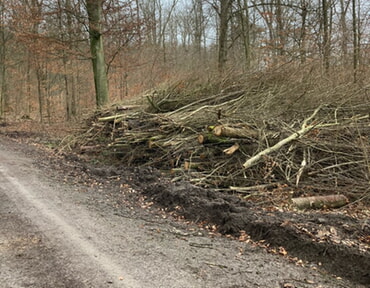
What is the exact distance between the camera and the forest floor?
3.83 m

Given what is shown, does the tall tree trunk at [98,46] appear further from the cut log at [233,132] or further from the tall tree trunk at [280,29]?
the tall tree trunk at [280,29]

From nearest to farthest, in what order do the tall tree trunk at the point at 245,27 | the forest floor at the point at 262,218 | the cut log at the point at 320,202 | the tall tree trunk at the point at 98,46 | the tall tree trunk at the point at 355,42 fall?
the forest floor at the point at 262,218 < the cut log at the point at 320,202 < the tall tree trunk at the point at 355,42 < the tall tree trunk at the point at 98,46 < the tall tree trunk at the point at 245,27

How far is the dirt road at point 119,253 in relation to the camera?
129 inches

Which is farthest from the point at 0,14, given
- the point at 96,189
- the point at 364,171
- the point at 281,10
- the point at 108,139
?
the point at 364,171

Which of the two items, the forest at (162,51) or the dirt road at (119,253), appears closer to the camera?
the dirt road at (119,253)

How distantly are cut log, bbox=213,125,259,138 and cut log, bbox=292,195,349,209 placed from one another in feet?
7.19

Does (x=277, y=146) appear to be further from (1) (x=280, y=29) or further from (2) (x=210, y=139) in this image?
(1) (x=280, y=29)

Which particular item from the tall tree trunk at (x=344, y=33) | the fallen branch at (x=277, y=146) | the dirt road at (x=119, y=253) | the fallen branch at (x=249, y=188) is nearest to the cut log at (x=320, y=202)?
the fallen branch at (x=249, y=188)

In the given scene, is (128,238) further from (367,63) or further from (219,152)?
(367,63)

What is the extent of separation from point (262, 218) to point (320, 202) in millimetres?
1475

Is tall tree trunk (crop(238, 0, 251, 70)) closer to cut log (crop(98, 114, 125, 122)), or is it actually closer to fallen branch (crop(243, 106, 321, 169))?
cut log (crop(98, 114, 125, 122))

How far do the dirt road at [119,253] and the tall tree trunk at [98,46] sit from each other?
28.4 feet

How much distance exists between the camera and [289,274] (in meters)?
3.56

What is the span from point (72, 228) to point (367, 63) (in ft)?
35.5
